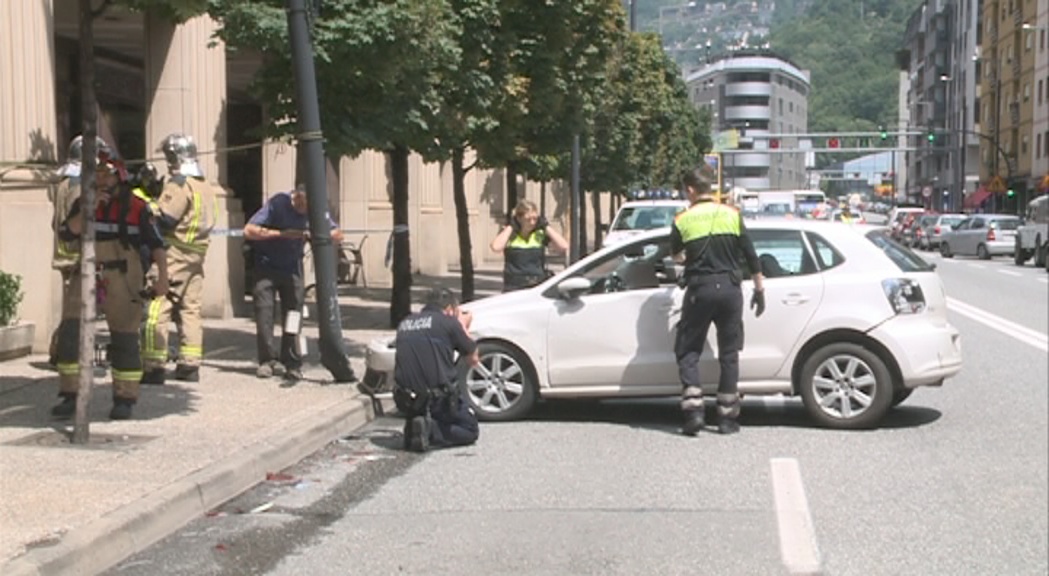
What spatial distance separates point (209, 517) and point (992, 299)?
21612 millimetres

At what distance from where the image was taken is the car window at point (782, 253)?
9.86m

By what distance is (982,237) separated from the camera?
49.2 meters

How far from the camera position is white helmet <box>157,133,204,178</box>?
1064 centimetres

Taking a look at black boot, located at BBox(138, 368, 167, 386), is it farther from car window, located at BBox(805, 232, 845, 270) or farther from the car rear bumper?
the car rear bumper

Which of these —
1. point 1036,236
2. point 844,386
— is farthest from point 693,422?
point 1036,236

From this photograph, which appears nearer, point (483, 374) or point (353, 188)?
point (483, 374)

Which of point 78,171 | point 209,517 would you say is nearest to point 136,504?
point 209,517

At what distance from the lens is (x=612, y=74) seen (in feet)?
97.7

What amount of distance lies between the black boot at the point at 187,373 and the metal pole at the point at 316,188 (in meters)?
1.12

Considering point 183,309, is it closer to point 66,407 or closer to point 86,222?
point 66,407

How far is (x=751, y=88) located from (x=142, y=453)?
15708 centimetres

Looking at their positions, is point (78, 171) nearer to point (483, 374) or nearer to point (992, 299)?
point (483, 374)

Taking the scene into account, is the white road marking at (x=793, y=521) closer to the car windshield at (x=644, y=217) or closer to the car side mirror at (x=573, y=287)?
the car side mirror at (x=573, y=287)

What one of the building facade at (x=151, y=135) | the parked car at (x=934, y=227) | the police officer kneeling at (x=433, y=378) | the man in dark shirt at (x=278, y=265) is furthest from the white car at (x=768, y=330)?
the parked car at (x=934, y=227)
